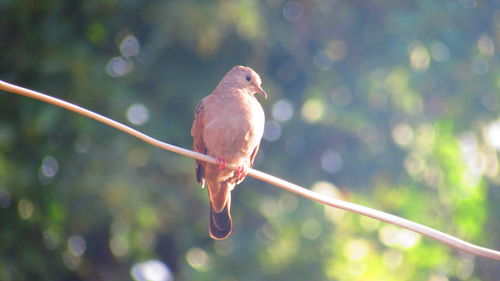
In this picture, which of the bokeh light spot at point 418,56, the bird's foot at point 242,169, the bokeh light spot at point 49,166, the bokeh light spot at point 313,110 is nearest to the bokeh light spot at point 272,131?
the bokeh light spot at point 313,110

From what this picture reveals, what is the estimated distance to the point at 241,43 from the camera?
25.2ft

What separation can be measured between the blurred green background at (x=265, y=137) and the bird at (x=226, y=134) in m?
1.90

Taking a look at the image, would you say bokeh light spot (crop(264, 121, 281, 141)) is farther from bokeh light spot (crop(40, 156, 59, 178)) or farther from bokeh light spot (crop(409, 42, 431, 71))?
bokeh light spot (crop(40, 156, 59, 178))

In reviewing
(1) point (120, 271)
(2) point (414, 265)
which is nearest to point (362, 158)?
(2) point (414, 265)

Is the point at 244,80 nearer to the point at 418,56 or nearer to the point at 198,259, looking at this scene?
the point at 198,259

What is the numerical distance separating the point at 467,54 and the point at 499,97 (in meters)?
0.49

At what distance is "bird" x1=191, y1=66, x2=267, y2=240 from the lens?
472 cm

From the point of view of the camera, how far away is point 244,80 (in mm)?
5199

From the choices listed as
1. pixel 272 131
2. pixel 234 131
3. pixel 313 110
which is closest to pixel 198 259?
pixel 272 131

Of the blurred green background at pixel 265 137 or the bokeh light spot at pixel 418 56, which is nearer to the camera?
the blurred green background at pixel 265 137

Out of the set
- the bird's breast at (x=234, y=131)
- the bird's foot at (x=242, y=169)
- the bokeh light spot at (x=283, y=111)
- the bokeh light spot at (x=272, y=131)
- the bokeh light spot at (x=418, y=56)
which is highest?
the bokeh light spot at (x=418, y=56)

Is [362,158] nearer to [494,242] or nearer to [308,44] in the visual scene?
[308,44]

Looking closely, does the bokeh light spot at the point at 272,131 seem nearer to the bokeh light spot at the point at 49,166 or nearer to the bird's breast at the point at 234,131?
the bokeh light spot at the point at 49,166

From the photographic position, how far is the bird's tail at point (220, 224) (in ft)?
16.4
